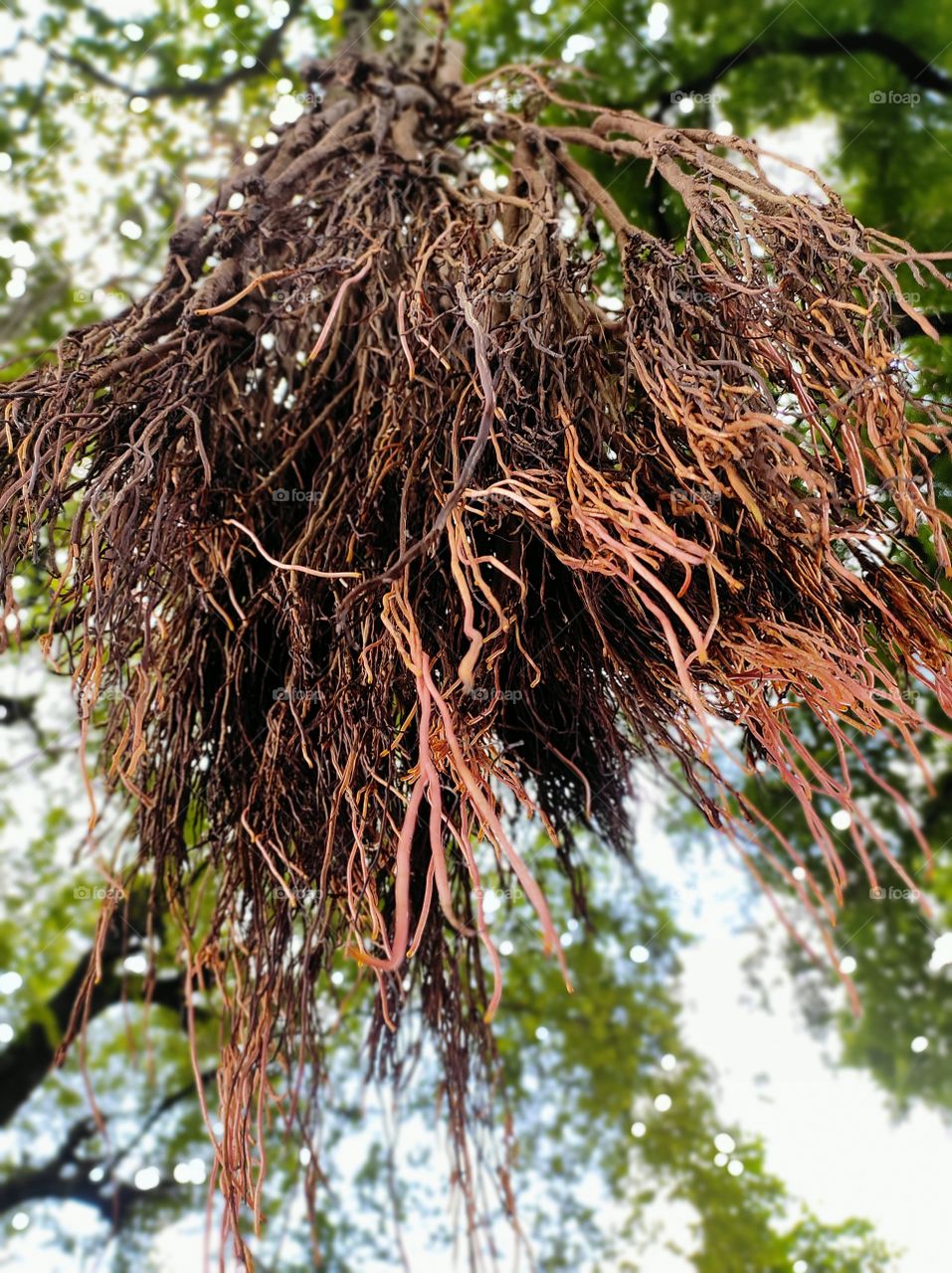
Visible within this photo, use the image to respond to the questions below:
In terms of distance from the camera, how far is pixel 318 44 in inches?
74.8

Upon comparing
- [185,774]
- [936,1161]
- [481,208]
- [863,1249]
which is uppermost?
[481,208]

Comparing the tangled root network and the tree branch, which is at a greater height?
the tree branch

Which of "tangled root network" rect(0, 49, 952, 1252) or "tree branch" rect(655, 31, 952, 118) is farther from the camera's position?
"tree branch" rect(655, 31, 952, 118)

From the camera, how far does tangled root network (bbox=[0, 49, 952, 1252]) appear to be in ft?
1.88

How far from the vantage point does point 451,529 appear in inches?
22.7

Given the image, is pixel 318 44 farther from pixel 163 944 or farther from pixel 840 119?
pixel 163 944

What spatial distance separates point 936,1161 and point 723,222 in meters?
1.88

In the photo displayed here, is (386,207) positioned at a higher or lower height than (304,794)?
higher

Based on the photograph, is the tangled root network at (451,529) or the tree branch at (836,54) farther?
the tree branch at (836,54)

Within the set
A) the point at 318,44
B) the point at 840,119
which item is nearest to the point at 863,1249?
the point at 840,119

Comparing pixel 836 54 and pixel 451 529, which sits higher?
pixel 836 54

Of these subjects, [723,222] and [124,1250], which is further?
[124,1250]

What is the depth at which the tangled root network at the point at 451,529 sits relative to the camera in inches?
22.5

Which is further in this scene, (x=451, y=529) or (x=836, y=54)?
(x=836, y=54)
